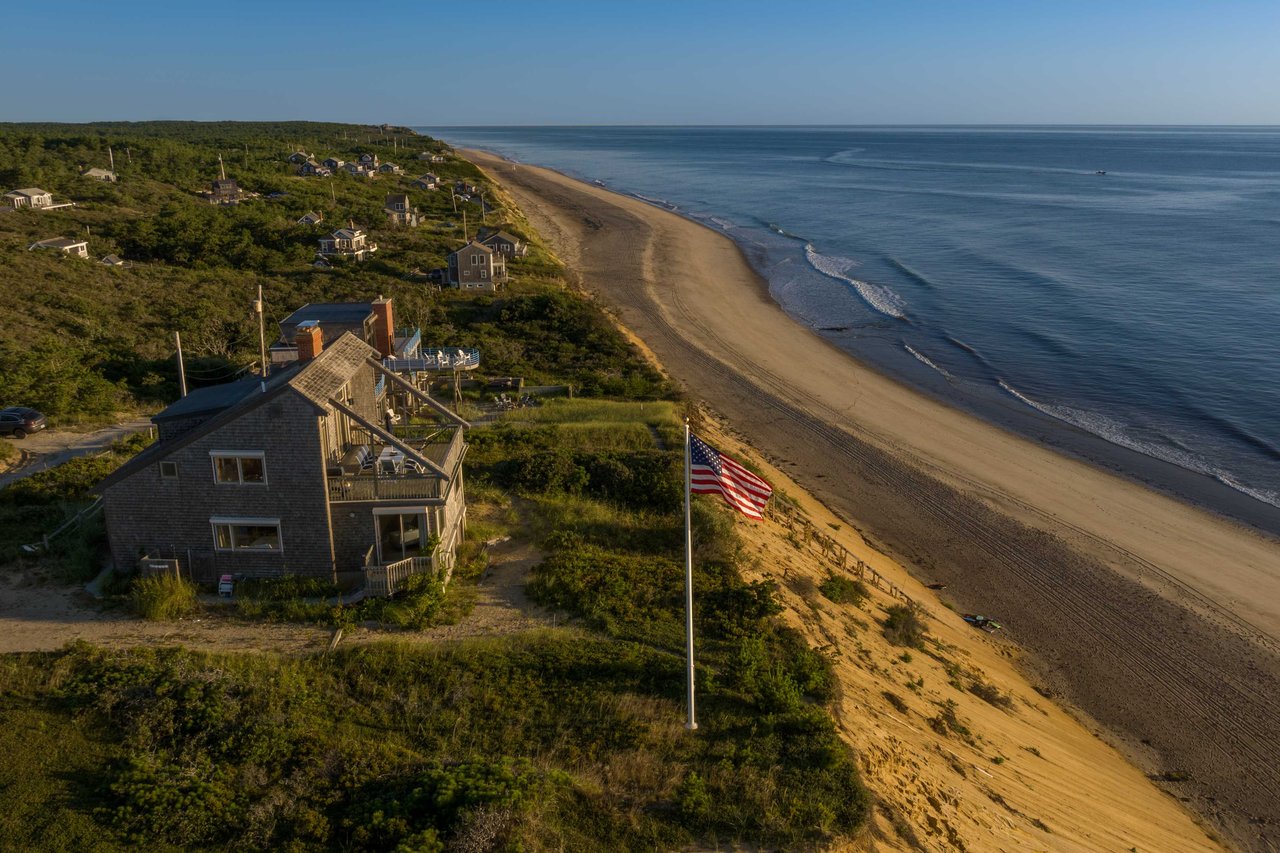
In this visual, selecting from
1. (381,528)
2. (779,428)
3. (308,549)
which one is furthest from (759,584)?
(779,428)

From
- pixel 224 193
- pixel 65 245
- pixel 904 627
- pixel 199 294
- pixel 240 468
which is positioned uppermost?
pixel 224 193

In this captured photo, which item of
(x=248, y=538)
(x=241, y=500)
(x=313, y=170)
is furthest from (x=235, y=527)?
(x=313, y=170)

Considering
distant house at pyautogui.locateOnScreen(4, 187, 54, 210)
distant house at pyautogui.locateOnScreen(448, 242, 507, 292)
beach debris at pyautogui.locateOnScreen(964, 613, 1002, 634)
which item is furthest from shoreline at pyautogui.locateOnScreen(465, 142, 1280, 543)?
distant house at pyautogui.locateOnScreen(4, 187, 54, 210)

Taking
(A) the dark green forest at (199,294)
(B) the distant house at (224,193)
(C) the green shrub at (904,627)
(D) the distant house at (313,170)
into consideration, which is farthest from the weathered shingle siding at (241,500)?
(D) the distant house at (313,170)

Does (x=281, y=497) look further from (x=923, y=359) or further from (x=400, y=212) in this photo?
(x=400, y=212)

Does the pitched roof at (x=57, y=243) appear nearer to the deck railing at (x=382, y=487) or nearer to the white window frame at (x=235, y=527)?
the white window frame at (x=235, y=527)

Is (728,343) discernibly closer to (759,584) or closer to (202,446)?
(759,584)

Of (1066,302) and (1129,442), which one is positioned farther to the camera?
(1066,302)
